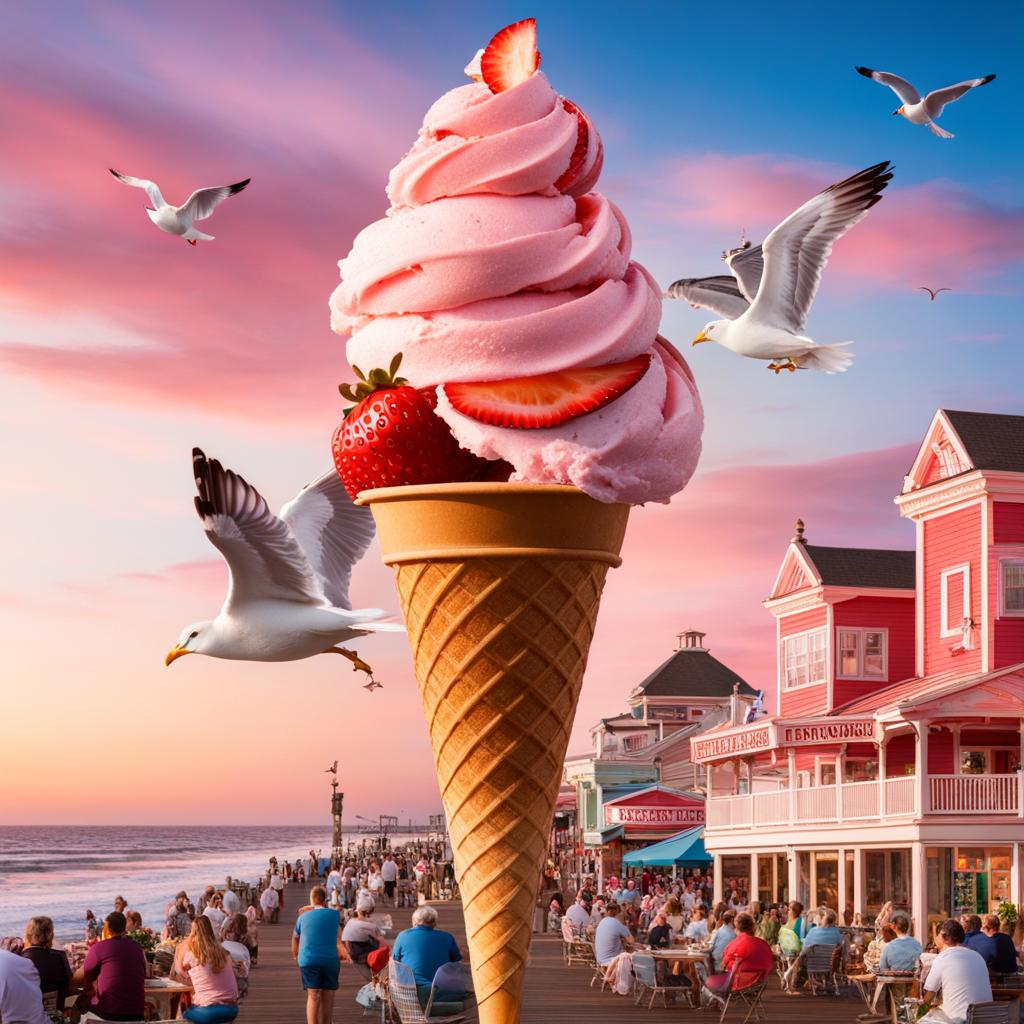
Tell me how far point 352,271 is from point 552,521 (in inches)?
53.7

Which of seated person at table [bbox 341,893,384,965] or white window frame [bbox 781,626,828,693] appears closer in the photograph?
seated person at table [bbox 341,893,384,965]

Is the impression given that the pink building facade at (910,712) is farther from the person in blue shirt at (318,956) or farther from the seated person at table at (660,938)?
the person in blue shirt at (318,956)

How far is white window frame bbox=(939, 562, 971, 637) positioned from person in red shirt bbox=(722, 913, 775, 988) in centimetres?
1438

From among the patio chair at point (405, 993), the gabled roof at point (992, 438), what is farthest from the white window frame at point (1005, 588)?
the patio chair at point (405, 993)

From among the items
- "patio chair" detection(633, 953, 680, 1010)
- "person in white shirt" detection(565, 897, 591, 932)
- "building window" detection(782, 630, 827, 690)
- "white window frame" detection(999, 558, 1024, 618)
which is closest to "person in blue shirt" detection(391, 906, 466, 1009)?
"patio chair" detection(633, 953, 680, 1010)

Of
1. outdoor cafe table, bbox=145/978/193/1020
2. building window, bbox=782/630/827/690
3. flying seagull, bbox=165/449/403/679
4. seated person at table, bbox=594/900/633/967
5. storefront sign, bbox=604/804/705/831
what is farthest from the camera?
storefront sign, bbox=604/804/705/831

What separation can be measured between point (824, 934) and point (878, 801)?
23.0ft

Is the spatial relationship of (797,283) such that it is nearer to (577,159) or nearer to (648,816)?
(577,159)

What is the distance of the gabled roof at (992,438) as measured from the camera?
107ft

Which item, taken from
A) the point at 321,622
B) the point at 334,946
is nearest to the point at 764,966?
the point at 334,946

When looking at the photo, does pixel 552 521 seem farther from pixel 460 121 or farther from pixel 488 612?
Answer: pixel 460 121

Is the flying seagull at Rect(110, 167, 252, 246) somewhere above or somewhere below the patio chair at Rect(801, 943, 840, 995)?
above

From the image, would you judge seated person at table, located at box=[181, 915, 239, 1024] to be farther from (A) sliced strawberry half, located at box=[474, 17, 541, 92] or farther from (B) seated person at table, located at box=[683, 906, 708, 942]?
(B) seated person at table, located at box=[683, 906, 708, 942]

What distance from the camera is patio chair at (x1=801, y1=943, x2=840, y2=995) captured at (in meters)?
24.8
